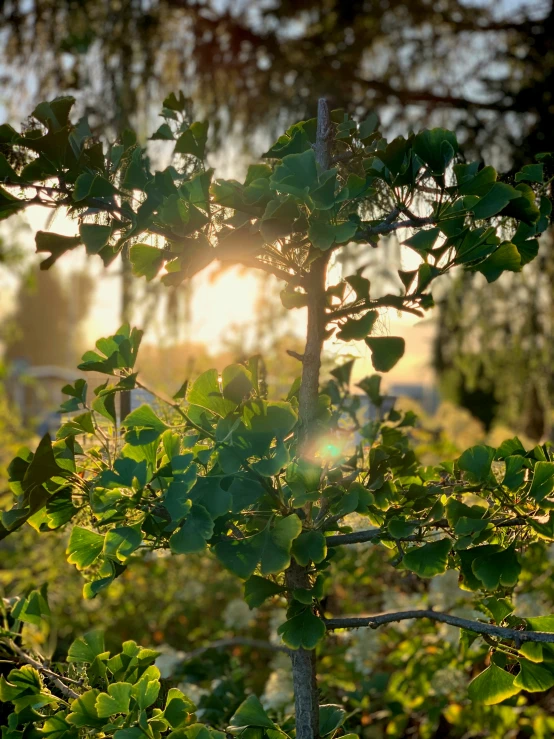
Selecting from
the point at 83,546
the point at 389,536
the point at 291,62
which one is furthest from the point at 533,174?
the point at 291,62

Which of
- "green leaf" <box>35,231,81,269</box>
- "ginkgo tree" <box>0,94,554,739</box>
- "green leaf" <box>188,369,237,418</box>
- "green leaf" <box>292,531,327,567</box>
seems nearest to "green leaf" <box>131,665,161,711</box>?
"ginkgo tree" <box>0,94,554,739</box>

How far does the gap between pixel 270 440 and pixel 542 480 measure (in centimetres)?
30

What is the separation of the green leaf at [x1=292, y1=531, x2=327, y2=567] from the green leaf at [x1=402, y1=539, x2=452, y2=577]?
0.32ft

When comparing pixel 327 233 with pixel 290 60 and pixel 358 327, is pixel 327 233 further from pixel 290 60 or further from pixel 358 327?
pixel 290 60

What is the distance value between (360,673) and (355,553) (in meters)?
0.50

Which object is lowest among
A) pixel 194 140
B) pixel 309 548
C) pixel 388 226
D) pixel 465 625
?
pixel 465 625

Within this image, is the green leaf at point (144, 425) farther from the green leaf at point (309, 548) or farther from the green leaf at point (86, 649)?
the green leaf at point (86, 649)

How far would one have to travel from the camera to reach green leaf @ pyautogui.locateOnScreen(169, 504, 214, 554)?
0.70 meters

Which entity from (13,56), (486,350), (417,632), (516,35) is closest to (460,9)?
(516,35)

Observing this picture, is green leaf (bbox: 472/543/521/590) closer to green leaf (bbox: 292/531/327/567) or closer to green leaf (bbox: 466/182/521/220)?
green leaf (bbox: 292/531/327/567)

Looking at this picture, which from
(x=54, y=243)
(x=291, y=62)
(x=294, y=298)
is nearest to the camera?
(x=54, y=243)

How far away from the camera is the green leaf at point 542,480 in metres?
0.78

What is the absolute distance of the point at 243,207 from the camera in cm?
85

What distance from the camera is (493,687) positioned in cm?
87
